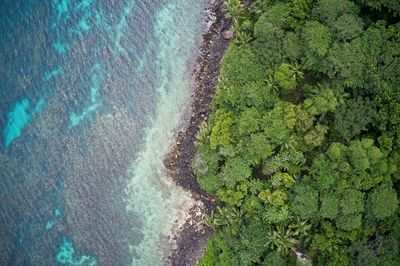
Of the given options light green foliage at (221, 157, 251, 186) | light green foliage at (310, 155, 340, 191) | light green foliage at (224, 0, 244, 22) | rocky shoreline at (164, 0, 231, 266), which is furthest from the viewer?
rocky shoreline at (164, 0, 231, 266)

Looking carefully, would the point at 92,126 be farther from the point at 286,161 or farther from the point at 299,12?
the point at 299,12

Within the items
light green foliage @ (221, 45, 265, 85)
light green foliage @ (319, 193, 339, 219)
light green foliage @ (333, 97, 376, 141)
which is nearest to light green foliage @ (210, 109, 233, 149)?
light green foliage @ (221, 45, 265, 85)

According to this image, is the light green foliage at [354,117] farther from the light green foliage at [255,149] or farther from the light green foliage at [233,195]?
the light green foliage at [233,195]

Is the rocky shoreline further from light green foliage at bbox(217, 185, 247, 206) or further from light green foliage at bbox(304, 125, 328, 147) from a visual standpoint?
light green foliage at bbox(304, 125, 328, 147)

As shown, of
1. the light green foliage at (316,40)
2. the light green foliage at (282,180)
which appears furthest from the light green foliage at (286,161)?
the light green foliage at (316,40)

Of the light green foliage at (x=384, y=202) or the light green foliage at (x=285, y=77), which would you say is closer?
the light green foliage at (x=384, y=202)

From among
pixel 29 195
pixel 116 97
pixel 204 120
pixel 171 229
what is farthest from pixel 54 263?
pixel 204 120
